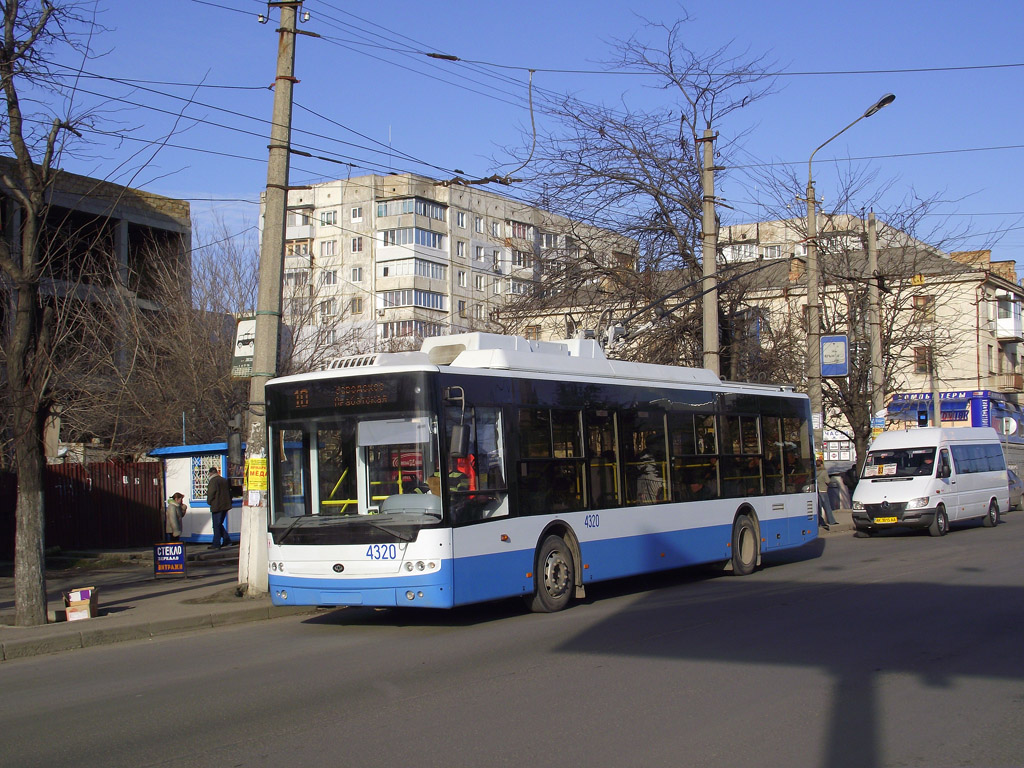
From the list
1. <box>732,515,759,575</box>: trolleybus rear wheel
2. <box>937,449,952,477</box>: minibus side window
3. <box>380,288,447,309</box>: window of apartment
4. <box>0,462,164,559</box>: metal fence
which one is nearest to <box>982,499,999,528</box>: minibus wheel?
<box>937,449,952,477</box>: minibus side window

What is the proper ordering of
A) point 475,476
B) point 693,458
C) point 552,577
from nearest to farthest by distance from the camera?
point 475,476 → point 552,577 → point 693,458

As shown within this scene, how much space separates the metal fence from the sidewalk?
15.8ft

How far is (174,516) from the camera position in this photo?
22.4 meters

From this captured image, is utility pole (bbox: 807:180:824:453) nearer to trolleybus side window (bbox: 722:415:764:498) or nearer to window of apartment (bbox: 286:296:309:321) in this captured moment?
trolleybus side window (bbox: 722:415:764:498)

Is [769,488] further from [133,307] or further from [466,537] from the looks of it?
[133,307]

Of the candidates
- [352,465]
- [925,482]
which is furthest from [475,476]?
[925,482]

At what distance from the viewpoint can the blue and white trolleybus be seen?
34.3 feet

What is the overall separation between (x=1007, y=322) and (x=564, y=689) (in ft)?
194

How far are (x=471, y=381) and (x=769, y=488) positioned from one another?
297 inches

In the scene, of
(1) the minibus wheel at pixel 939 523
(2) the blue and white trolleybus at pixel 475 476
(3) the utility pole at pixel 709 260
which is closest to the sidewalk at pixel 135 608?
(2) the blue and white trolleybus at pixel 475 476

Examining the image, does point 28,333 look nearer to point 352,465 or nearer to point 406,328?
point 352,465

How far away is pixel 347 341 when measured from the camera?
34.8m

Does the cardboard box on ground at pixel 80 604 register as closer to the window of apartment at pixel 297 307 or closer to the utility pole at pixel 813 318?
the utility pole at pixel 813 318

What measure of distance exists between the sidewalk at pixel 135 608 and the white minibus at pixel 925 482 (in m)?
14.4
